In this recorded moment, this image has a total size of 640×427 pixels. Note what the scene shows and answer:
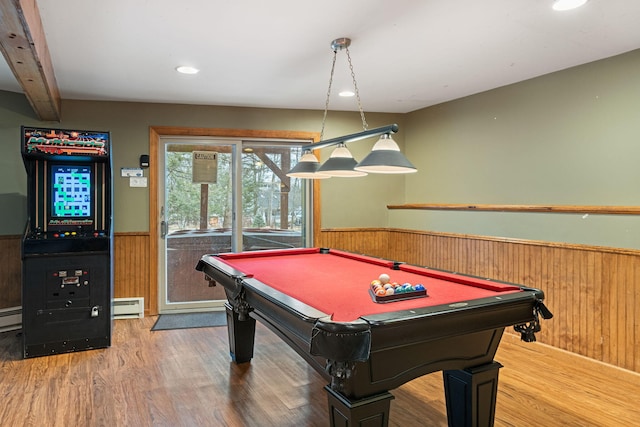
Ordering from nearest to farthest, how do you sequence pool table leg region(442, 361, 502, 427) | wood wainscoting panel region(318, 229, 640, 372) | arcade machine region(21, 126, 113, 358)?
pool table leg region(442, 361, 502, 427) < wood wainscoting panel region(318, 229, 640, 372) < arcade machine region(21, 126, 113, 358)

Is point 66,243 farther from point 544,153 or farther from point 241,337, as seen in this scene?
point 544,153

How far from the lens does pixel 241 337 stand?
10.2 ft

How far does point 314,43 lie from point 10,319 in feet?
12.6

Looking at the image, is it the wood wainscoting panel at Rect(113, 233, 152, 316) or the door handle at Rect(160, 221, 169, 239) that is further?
the door handle at Rect(160, 221, 169, 239)

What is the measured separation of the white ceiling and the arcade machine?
2.20 feet

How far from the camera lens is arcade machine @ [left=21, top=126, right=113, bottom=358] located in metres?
3.30

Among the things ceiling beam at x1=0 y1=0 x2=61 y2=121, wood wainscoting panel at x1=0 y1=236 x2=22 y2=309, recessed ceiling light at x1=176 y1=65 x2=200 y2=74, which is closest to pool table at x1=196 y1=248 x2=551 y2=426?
ceiling beam at x1=0 y1=0 x2=61 y2=121

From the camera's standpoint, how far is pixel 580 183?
324 cm

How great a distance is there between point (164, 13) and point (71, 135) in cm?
168

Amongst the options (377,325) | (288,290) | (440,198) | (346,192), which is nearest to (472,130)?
(440,198)

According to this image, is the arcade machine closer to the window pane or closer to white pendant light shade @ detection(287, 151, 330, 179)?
the window pane

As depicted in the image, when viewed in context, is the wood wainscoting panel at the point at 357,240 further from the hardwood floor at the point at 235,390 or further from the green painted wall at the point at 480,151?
the hardwood floor at the point at 235,390

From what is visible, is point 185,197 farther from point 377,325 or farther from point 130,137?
point 377,325

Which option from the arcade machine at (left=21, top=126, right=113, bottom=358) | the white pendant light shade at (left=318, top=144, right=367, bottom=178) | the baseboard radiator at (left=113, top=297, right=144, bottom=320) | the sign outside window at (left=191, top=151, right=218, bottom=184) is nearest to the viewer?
the white pendant light shade at (left=318, top=144, right=367, bottom=178)
